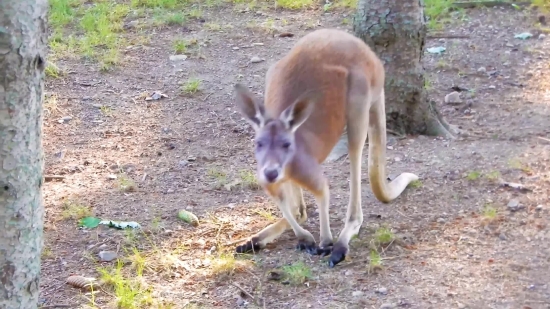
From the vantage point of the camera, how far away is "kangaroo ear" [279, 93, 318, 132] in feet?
10.2

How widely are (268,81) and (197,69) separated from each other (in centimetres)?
266

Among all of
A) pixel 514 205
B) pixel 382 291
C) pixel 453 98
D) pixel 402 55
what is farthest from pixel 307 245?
pixel 453 98

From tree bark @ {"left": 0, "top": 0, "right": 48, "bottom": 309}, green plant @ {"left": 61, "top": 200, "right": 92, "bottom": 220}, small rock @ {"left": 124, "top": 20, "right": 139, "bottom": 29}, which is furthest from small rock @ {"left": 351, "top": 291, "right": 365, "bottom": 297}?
small rock @ {"left": 124, "top": 20, "right": 139, "bottom": 29}

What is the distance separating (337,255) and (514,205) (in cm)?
102

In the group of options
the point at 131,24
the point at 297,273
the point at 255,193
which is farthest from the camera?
the point at 131,24

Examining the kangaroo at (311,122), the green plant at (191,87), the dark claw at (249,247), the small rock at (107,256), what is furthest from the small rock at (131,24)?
the dark claw at (249,247)

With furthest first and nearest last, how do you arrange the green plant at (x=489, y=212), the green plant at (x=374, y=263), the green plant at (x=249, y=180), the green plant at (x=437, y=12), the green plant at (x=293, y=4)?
1. the green plant at (x=293, y=4)
2. the green plant at (x=437, y=12)
3. the green plant at (x=249, y=180)
4. the green plant at (x=489, y=212)
5. the green plant at (x=374, y=263)

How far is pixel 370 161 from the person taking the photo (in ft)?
12.3

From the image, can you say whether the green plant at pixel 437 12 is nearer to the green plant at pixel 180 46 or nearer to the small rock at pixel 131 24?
the green plant at pixel 180 46

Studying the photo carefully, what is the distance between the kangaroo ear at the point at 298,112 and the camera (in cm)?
311

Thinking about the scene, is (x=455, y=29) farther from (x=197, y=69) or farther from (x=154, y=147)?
(x=154, y=147)

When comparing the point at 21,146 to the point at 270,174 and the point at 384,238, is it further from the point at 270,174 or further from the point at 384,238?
the point at 384,238

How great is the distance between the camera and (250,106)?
3.19 metres

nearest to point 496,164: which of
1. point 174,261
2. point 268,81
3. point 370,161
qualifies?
point 370,161
